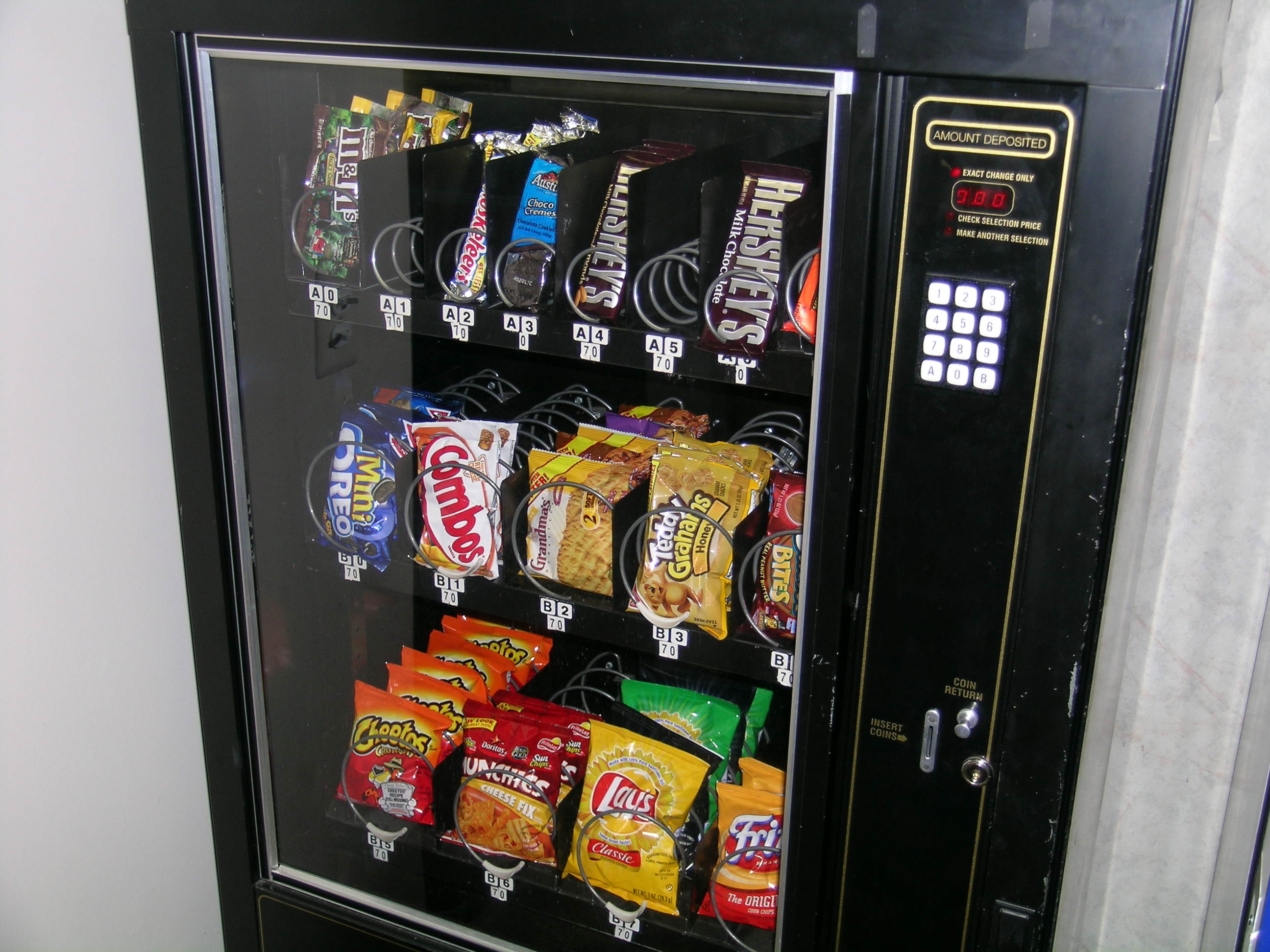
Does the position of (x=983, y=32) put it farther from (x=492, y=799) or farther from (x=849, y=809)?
(x=492, y=799)

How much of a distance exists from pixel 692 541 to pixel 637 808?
0.36 m

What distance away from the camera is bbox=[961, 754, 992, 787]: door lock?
103 centimetres

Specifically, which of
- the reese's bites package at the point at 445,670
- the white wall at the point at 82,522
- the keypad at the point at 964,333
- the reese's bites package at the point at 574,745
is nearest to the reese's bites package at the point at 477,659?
the reese's bites package at the point at 445,670

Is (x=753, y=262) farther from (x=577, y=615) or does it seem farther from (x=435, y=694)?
(x=435, y=694)

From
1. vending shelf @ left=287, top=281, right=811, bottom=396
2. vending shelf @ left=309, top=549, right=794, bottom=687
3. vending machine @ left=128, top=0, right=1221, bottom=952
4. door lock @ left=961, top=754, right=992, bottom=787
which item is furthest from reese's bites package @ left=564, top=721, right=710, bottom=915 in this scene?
vending shelf @ left=287, top=281, right=811, bottom=396

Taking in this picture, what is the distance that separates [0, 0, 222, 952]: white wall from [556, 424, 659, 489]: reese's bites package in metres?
0.58

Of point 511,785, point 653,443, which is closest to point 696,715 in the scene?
point 511,785

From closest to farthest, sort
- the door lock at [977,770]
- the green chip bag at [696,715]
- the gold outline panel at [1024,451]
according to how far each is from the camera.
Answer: the gold outline panel at [1024,451], the door lock at [977,770], the green chip bag at [696,715]

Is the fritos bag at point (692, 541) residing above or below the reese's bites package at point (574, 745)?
above

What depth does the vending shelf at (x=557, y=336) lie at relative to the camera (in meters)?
1.05

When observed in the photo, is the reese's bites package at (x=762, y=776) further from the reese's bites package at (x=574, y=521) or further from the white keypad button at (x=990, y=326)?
the white keypad button at (x=990, y=326)

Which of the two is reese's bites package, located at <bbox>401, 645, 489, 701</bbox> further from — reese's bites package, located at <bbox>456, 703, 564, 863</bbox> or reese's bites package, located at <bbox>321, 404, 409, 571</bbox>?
reese's bites package, located at <bbox>321, 404, 409, 571</bbox>

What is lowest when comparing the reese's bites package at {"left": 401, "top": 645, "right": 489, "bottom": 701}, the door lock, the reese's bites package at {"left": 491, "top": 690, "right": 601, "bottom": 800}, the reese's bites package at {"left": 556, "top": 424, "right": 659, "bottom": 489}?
the reese's bites package at {"left": 491, "top": 690, "right": 601, "bottom": 800}

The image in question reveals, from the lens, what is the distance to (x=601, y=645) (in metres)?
1.57
